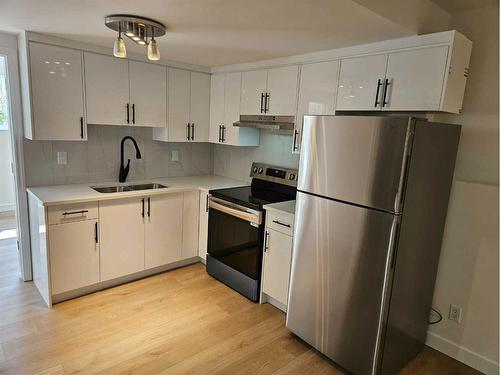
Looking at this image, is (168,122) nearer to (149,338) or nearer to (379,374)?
(149,338)

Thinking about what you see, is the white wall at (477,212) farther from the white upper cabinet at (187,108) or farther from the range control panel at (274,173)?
the white upper cabinet at (187,108)

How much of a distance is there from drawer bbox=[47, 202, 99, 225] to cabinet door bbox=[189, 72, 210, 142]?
1359 millimetres

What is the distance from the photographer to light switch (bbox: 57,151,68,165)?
3.12 m

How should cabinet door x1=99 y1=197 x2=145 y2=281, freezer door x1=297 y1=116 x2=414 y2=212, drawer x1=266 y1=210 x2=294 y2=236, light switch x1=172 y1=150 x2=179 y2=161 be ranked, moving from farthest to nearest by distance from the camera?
light switch x1=172 y1=150 x2=179 y2=161 → cabinet door x1=99 y1=197 x2=145 y2=281 → drawer x1=266 y1=210 x2=294 y2=236 → freezer door x1=297 y1=116 x2=414 y2=212

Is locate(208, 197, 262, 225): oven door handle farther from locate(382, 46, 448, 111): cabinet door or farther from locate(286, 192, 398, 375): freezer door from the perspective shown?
locate(382, 46, 448, 111): cabinet door

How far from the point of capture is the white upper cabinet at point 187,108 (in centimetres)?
348

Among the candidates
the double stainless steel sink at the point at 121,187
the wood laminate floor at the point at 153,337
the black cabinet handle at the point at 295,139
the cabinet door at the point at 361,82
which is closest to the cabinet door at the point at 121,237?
the wood laminate floor at the point at 153,337

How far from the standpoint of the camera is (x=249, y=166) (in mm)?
3809

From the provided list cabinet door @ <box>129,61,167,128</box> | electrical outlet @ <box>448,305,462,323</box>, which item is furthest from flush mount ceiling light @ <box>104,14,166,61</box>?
electrical outlet @ <box>448,305,462,323</box>

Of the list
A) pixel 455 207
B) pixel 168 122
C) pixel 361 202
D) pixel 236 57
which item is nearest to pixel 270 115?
pixel 236 57

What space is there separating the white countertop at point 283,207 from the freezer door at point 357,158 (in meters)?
0.43

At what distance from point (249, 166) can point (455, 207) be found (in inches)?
83.5

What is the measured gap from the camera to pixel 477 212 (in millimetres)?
2182

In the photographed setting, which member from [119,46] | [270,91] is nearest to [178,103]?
[270,91]
